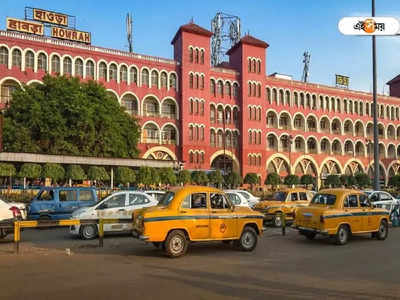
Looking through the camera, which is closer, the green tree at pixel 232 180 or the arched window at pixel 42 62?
the arched window at pixel 42 62

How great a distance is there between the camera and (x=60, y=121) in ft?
108

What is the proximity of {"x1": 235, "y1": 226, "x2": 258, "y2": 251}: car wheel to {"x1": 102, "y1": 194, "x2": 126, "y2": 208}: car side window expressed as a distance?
5.03 metres

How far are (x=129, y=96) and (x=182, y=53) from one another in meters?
9.20

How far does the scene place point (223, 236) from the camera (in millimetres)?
10758

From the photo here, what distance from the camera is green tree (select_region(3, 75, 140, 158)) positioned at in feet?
107

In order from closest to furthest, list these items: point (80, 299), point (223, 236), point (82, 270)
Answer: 1. point (80, 299)
2. point (82, 270)
3. point (223, 236)

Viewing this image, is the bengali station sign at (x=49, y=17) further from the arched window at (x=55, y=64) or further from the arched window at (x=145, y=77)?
the arched window at (x=145, y=77)

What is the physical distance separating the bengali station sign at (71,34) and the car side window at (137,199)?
120 feet

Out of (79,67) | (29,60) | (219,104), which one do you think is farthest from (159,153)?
(29,60)

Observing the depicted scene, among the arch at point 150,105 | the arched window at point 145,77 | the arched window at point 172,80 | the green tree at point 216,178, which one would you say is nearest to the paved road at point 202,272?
the green tree at point 216,178

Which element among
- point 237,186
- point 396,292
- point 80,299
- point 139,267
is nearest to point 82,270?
point 139,267

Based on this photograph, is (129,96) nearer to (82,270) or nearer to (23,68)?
(23,68)

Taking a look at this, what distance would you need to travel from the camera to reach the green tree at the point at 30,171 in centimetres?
2761

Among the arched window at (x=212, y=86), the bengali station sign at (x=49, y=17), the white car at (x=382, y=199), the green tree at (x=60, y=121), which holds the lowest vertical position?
the white car at (x=382, y=199)
